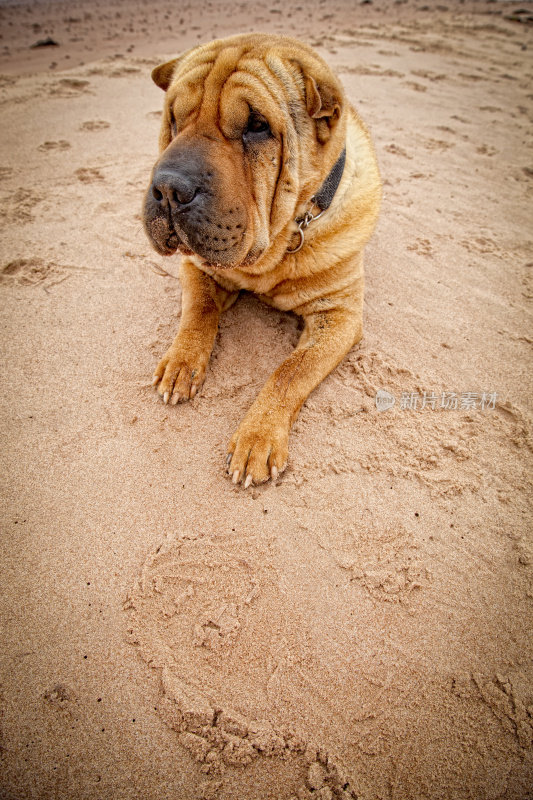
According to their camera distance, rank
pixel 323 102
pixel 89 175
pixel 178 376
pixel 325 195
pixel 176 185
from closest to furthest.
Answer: pixel 176 185, pixel 323 102, pixel 325 195, pixel 178 376, pixel 89 175

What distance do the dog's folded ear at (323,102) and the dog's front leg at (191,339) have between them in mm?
1013

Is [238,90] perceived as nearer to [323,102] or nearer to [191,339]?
[323,102]

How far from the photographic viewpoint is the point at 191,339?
226 cm

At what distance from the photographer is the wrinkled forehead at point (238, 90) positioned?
5.59 ft

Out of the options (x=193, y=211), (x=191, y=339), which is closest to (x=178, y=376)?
(x=191, y=339)

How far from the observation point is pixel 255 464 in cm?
185

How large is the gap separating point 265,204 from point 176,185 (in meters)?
0.41

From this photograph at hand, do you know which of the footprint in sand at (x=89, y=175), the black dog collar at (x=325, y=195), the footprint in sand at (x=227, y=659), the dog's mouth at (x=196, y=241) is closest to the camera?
the footprint in sand at (x=227, y=659)

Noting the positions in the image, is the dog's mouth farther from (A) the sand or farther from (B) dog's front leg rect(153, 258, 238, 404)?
(A) the sand

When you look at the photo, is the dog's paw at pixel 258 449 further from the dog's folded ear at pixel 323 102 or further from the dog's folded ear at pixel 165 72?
the dog's folded ear at pixel 165 72

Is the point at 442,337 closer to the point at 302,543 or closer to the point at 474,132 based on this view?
the point at 302,543

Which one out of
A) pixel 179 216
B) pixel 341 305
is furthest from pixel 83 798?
pixel 341 305

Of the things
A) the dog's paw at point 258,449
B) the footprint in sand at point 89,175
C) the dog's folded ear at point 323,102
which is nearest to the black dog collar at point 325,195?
A: the dog's folded ear at point 323,102

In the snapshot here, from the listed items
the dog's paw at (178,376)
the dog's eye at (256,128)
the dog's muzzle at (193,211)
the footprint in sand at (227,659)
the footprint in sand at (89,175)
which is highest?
the dog's eye at (256,128)
